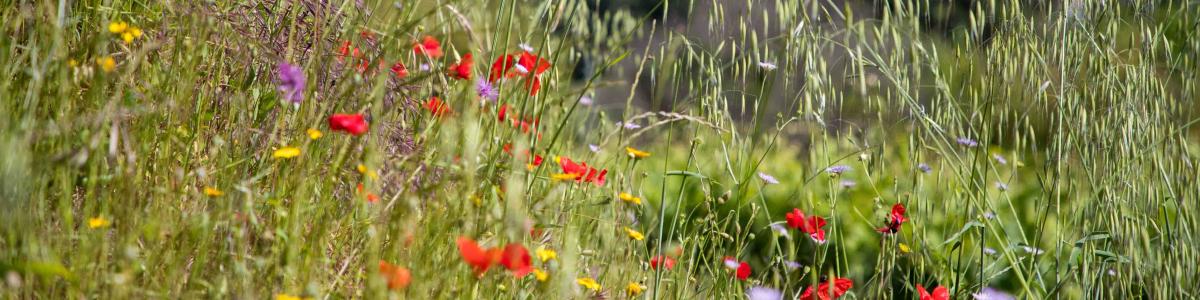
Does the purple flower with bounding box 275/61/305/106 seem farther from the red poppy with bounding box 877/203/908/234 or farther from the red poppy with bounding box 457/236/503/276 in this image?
the red poppy with bounding box 877/203/908/234

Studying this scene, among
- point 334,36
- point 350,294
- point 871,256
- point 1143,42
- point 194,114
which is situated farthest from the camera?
point 871,256

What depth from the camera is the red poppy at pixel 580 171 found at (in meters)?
1.46

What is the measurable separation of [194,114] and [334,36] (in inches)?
12.1

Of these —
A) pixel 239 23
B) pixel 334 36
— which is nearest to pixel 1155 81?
pixel 334 36

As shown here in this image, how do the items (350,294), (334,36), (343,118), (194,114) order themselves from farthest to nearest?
(334,36) → (194,114) → (350,294) → (343,118)

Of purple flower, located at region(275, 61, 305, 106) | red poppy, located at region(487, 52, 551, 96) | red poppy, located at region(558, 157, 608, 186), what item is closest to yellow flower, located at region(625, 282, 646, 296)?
red poppy, located at region(558, 157, 608, 186)

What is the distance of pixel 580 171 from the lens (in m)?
1.49

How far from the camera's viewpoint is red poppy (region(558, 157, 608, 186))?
1.46m

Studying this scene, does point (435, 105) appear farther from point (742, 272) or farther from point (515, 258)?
point (515, 258)

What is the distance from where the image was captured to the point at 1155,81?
1.42m

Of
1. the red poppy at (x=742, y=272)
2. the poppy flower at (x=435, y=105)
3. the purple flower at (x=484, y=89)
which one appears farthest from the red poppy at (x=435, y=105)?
the red poppy at (x=742, y=272)

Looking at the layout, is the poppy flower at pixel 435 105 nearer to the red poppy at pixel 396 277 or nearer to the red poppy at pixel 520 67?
the red poppy at pixel 520 67

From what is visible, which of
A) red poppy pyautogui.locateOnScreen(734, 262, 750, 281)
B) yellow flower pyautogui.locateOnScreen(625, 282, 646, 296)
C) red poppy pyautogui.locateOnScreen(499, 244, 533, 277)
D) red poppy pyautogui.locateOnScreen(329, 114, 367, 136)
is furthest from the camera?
red poppy pyautogui.locateOnScreen(734, 262, 750, 281)

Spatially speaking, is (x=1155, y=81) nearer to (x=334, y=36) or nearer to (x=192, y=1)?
(x=334, y=36)
